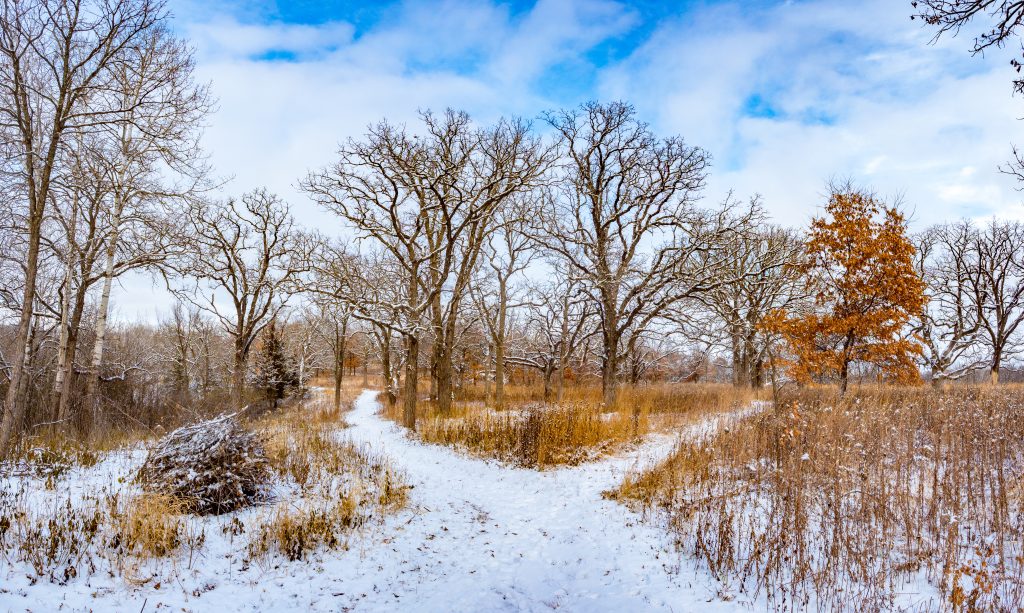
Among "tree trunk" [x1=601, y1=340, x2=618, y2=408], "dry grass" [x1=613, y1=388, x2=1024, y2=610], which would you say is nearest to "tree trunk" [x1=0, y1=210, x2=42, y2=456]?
"dry grass" [x1=613, y1=388, x2=1024, y2=610]

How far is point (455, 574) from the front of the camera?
480 centimetres

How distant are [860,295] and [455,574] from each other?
455 inches

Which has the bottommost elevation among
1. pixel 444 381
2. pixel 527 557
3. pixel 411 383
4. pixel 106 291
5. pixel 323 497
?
pixel 527 557

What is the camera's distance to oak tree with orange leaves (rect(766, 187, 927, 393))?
1082 centimetres

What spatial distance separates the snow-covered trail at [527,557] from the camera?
14.0 ft

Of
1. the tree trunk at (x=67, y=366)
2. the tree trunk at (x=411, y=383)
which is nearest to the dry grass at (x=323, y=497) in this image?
the tree trunk at (x=411, y=383)

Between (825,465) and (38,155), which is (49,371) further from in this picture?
(825,465)

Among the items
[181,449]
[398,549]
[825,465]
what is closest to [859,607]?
[825,465]

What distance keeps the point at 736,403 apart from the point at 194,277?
17602 mm

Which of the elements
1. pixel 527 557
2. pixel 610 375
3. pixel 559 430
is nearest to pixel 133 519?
pixel 527 557

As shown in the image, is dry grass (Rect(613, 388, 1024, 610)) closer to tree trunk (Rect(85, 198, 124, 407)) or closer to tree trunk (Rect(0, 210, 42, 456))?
tree trunk (Rect(0, 210, 42, 456))

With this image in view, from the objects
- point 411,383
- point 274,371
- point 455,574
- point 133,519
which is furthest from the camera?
point 274,371

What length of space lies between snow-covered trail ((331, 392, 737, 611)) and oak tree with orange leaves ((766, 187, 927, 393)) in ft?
23.6

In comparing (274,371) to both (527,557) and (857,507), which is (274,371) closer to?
(527,557)
